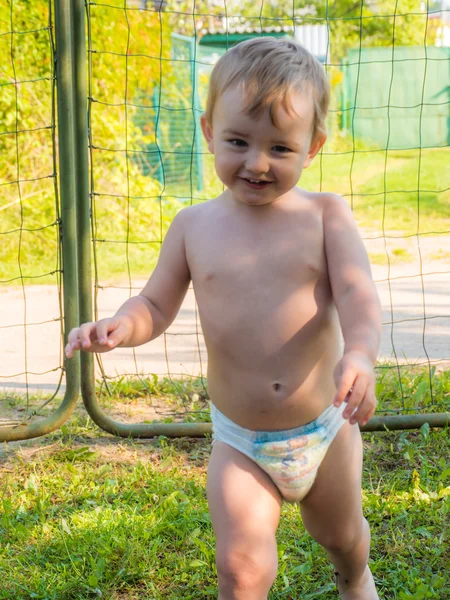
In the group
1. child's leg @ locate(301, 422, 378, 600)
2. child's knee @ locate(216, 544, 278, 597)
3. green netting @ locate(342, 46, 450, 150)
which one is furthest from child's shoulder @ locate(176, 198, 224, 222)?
green netting @ locate(342, 46, 450, 150)

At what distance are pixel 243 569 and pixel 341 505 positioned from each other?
0.32 metres

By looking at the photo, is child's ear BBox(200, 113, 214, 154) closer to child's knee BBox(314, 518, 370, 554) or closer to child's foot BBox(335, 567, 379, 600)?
child's knee BBox(314, 518, 370, 554)

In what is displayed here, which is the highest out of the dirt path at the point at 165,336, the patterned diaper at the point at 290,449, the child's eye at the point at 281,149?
the child's eye at the point at 281,149

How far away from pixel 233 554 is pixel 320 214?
797 millimetres

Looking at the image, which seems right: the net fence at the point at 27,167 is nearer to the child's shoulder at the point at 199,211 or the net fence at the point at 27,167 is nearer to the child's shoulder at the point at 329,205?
the child's shoulder at the point at 199,211

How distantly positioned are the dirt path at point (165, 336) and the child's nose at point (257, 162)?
2005 millimetres

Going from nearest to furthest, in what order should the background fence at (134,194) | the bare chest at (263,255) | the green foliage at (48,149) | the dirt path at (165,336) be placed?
the bare chest at (263,255) → the background fence at (134,194) → the dirt path at (165,336) → the green foliage at (48,149)

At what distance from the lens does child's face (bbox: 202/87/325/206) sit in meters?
1.83

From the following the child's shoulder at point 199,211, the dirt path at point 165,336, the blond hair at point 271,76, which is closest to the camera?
the blond hair at point 271,76

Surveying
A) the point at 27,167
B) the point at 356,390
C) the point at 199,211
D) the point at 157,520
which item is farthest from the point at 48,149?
the point at 356,390

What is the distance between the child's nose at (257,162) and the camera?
1.83 metres

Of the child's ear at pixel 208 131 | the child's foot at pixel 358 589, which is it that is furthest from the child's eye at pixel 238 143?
the child's foot at pixel 358 589

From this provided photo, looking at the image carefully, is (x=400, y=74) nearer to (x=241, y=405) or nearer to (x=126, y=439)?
(x=126, y=439)

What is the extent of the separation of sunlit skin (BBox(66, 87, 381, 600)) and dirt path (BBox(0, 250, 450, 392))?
5.78 ft
